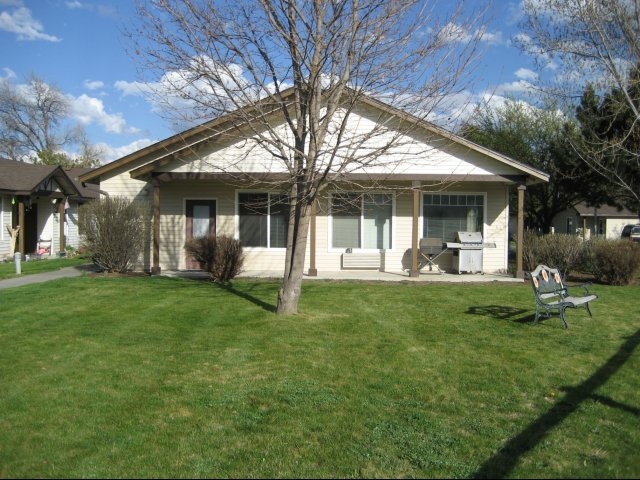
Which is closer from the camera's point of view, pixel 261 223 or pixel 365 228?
pixel 365 228

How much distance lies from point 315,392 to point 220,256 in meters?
8.14

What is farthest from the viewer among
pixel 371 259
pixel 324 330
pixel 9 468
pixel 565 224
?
pixel 565 224

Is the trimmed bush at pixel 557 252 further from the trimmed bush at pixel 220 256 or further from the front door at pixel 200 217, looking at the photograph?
the front door at pixel 200 217

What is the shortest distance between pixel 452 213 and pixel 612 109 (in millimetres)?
7003

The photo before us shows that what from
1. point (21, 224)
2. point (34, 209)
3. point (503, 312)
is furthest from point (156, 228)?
point (34, 209)

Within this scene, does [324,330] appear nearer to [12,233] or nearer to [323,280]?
[323,280]

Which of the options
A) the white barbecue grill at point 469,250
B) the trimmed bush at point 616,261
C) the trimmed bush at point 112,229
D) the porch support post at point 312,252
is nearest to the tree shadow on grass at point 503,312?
the white barbecue grill at point 469,250

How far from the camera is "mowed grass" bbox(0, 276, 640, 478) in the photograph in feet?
12.4

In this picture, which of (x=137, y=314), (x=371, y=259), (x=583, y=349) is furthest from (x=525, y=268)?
(x=137, y=314)

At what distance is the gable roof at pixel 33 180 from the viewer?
19.6m

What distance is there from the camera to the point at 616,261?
1355cm

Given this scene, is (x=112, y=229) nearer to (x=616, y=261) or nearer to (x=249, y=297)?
(x=249, y=297)

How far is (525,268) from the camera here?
1530cm

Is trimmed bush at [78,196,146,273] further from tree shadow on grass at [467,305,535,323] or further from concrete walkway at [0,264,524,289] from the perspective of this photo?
tree shadow on grass at [467,305,535,323]
